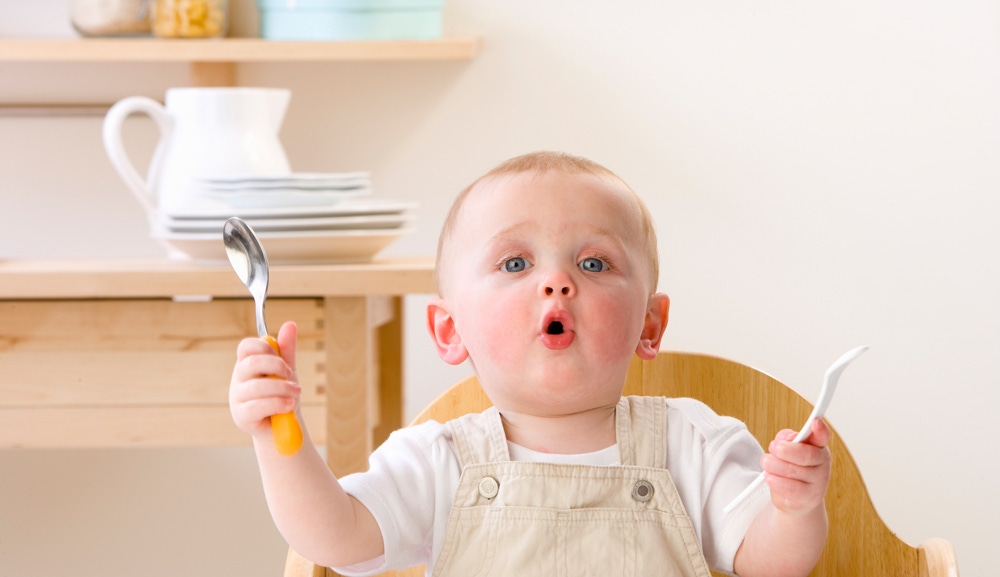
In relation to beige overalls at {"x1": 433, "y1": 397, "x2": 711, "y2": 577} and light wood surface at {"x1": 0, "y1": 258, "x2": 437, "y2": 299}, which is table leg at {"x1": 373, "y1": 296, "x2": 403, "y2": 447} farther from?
beige overalls at {"x1": 433, "y1": 397, "x2": 711, "y2": 577}

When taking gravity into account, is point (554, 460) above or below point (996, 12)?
below

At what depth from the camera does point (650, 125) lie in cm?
160

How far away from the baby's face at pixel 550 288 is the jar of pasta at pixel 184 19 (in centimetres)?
75

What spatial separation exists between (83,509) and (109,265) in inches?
21.0

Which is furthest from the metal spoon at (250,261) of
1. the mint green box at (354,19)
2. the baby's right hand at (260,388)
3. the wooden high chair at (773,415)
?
the mint green box at (354,19)

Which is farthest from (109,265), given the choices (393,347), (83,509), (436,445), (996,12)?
(996,12)

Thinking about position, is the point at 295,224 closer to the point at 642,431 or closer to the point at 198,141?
the point at 198,141

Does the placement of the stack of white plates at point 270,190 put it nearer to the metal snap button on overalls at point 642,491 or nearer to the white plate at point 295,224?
the white plate at point 295,224

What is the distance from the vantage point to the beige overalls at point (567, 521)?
750 millimetres

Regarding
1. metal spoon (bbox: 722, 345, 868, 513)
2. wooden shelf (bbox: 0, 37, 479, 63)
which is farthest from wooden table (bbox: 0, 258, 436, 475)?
metal spoon (bbox: 722, 345, 868, 513)

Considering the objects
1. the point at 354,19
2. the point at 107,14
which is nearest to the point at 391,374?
the point at 354,19

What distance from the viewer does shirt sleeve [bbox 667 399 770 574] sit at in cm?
78

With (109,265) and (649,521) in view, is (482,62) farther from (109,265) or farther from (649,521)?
(649,521)

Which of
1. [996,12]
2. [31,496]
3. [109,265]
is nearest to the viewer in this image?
[109,265]
